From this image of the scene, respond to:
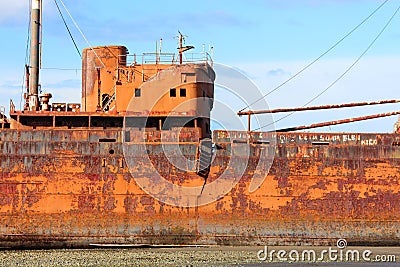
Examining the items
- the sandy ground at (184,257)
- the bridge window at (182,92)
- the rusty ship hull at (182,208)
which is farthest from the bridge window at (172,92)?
the sandy ground at (184,257)

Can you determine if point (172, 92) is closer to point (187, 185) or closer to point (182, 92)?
point (182, 92)

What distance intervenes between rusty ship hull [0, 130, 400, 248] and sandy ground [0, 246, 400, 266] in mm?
776

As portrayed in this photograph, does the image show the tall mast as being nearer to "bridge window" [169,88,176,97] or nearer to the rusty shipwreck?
the rusty shipwreck

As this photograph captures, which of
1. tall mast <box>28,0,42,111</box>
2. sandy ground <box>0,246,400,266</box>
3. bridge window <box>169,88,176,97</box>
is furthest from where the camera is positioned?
tall mast <box>28,0,42,111</box>

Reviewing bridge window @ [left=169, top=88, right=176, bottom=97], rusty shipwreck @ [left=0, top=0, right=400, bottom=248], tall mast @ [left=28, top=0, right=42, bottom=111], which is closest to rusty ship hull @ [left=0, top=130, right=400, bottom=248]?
rusty shipwreck @ [left=0, top=0, right=400, bottom=248]

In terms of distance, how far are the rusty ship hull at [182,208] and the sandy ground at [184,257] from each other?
78 cm

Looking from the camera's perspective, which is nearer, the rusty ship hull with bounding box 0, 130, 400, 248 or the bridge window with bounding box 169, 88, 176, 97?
the rusty ship hull with bounding box 0, 130, 400, 248

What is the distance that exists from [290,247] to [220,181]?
326 cm

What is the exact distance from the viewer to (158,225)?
2419 centimetres

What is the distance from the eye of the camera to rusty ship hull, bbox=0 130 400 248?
24.2 meters

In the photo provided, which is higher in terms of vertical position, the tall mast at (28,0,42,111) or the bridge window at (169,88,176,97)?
the tall mast at (28,0,42,111)

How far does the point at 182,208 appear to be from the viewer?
24.3 meters

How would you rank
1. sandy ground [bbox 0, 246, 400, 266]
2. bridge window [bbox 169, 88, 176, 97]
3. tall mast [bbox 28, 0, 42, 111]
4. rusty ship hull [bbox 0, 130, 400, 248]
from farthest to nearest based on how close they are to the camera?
tall mast [bbox 28, 0, 42, 111]
bridge window [bbox 169, 88, 176, 97]
rusty ship hull [bbox 0, 130, 400, 248]
sandy ground [bbox 0, 246, 400, 266]

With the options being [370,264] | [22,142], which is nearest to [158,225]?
[22,142]
